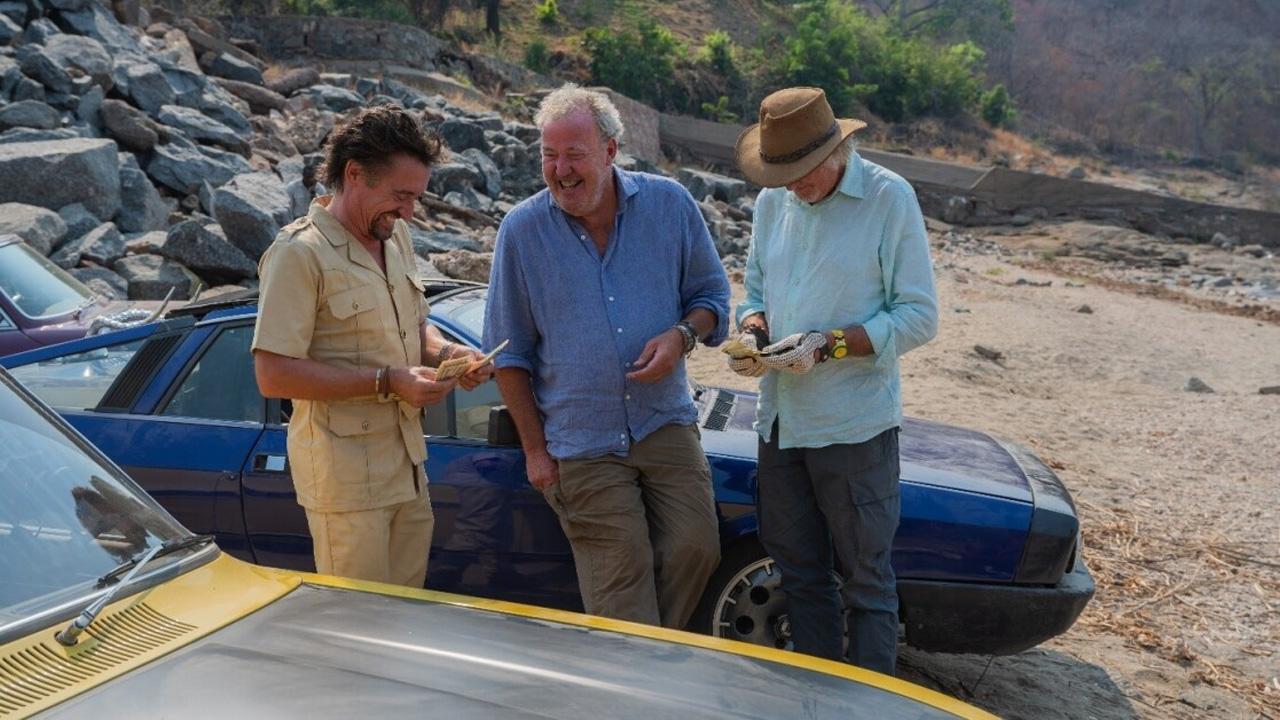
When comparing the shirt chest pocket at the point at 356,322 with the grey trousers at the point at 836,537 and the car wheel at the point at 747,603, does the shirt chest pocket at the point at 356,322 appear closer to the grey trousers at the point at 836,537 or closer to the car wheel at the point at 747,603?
the grey trousers at the point at 836,537

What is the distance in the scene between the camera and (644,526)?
12.2 feet

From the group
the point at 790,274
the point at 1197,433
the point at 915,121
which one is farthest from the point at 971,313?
the point at 915,121

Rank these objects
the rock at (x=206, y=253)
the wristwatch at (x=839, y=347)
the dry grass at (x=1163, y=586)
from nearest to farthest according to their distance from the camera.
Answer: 1. the wristwatch at (x=839, y=347)
2. the dry grass at (x=1163, y=586)
3. the rock at (x=206, y=253)

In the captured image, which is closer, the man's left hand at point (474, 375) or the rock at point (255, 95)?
the man's left hand at point (474, 375)

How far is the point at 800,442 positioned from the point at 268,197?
410 inches

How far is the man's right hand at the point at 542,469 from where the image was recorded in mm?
3770

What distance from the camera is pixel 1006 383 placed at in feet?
38.5

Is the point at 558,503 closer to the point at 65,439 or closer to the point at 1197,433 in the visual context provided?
the point at 65,439

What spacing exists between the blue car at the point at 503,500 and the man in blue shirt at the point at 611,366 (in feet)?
1.04

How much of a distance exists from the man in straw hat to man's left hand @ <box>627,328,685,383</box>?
0.59 ft

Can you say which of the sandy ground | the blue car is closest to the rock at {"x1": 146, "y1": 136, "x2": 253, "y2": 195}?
the sandy ground

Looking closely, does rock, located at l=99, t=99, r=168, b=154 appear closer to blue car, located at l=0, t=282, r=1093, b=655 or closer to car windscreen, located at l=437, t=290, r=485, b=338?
blue car, located at l=0, t=282, r=1093, b=655

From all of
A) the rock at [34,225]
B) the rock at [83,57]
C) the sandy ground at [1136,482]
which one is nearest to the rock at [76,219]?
the rock at [34,225]

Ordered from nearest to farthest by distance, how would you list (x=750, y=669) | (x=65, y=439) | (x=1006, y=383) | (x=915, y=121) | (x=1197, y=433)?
(x=750, y=669), (x=65, y=439), (x=1197, y=433), (x=1006, y=383), (x=915, y=121)
